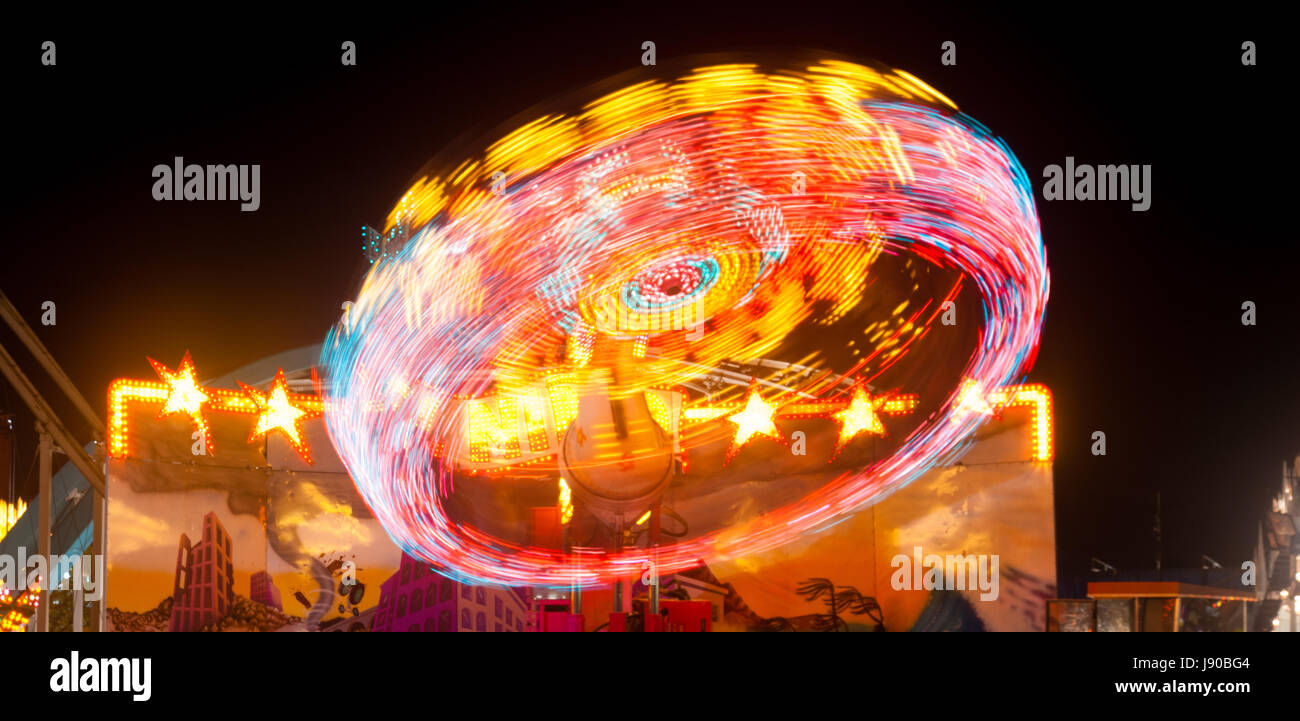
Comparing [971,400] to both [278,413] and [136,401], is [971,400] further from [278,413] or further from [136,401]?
[136,401]

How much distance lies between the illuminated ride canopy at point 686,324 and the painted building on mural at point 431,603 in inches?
14.6

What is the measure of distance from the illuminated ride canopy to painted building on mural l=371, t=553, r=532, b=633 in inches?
14.6

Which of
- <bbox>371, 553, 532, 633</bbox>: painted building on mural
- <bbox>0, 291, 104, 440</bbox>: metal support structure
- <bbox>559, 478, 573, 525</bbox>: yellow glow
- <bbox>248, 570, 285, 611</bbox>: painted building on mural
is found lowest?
<bbox>371, 553, 532, 633</bbox>: painted building on mural

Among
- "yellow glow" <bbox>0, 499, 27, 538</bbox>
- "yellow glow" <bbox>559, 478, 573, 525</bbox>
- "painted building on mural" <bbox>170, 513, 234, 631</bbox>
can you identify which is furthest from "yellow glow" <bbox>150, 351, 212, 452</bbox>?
"yellow glow" <bbox>0, 499, 27, 538</bbox>

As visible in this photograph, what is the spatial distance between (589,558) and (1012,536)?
631cm

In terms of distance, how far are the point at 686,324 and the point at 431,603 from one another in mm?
6602

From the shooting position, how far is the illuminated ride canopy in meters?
12.8

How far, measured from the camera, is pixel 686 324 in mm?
14852

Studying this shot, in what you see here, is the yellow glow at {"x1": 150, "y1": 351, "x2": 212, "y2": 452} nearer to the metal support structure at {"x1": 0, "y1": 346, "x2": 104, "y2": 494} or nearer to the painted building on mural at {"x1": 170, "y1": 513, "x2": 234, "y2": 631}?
the painted building on mural at {"x1": 170, "y1": 513, "x2": 234, "y2": 631}

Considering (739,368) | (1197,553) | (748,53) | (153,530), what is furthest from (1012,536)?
(1197,553)

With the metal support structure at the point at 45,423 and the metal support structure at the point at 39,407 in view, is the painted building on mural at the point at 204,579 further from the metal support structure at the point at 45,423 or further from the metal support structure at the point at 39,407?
the metal support structure at the point at 39,407

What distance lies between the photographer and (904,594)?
1741 centimetres

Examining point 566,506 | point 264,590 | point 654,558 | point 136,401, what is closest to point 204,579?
point 264,590

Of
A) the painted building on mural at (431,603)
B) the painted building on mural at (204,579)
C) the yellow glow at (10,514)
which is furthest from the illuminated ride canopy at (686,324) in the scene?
the yellow glow at (10,514)
